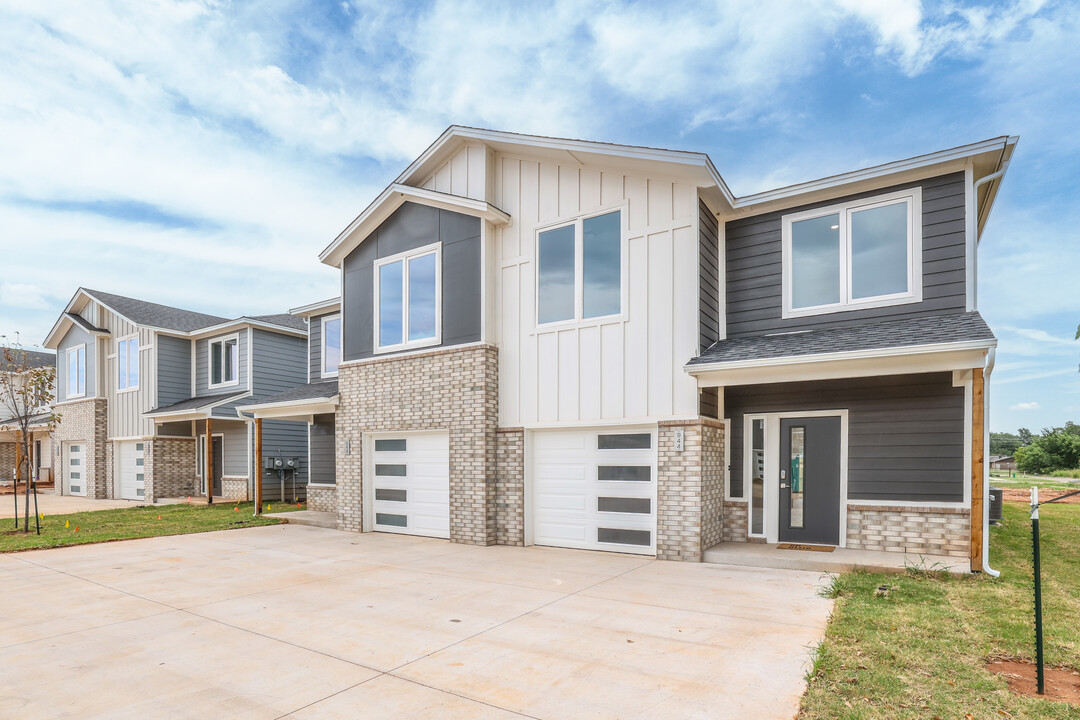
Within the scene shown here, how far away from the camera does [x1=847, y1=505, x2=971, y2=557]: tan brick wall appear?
7957 millimetres

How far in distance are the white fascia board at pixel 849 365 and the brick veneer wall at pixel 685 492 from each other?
0.81 m

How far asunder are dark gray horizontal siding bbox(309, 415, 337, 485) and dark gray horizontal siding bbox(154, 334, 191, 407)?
23.6 feet

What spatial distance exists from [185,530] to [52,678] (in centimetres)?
878

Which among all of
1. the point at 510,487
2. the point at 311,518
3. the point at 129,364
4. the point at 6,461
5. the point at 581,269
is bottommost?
the point at 6,461

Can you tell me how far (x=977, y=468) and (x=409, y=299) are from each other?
9182mm

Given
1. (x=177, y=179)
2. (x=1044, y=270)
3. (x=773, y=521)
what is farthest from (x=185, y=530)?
(x=1044, y=270)

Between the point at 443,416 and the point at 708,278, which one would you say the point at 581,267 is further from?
the point at 443,416

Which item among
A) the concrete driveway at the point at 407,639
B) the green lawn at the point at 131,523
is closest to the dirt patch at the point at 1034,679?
the concrete driveway at the point at 407,639

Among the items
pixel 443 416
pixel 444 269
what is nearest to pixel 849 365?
pixel 443 416

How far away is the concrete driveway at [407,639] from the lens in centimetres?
405

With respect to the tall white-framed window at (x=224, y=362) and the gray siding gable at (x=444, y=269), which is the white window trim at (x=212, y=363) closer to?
the tall white-framed window at (x=224, y=362)

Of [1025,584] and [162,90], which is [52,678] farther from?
[162,90]

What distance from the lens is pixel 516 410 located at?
10.4 m

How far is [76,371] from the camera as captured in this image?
2322 centimetres
